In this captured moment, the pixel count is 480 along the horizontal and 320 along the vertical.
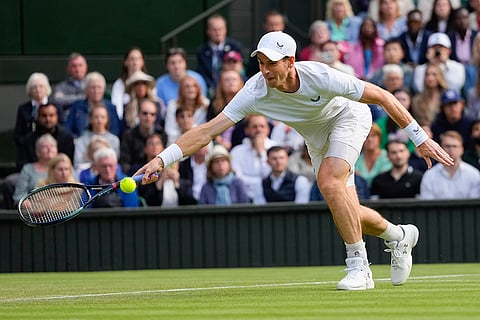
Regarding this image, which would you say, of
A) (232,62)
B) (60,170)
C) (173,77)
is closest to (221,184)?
(60,170)

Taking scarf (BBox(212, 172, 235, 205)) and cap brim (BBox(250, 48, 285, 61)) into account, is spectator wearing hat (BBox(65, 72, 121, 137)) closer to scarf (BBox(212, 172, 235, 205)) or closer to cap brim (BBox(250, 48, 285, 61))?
scarf (BBox(212, 172, 235, 205))

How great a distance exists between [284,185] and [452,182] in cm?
202

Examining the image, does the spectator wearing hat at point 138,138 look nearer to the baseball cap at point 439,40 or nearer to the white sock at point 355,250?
the baseball cap at point 439,40

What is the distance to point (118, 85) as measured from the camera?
55.1 feet

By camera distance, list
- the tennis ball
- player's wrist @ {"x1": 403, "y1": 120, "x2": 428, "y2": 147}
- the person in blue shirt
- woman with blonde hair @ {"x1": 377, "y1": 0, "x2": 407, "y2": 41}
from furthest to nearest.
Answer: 1. woman with blonde hair @ {"x1": 377, "y1": 0, "x2": 407, "y2": 41}
2. the person in blue shirt
3. player's wrist @ {"x1": 403, "y1": 120, "x2": 428, "y2": 147}
4. the tennis ball

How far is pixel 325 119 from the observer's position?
962cm

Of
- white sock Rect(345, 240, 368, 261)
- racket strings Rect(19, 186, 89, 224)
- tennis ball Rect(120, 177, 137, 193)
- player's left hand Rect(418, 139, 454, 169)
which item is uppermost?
player's left hand Rect(418, 139, 454, 169)

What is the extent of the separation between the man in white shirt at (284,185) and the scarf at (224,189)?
45cm

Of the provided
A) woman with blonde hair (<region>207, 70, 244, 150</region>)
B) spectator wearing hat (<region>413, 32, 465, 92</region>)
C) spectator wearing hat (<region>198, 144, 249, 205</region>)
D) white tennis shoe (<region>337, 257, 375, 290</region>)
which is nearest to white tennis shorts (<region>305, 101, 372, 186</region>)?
white tennis shoe (<region>337, 257, 375, 290</region>)

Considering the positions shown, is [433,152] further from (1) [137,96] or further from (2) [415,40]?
(2) [415,40]

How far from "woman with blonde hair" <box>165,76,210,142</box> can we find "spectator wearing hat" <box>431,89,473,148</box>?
2.95m

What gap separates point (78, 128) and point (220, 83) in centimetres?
192

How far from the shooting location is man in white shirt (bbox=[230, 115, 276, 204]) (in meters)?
15.6

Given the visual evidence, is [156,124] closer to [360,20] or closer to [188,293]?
[360,20]
